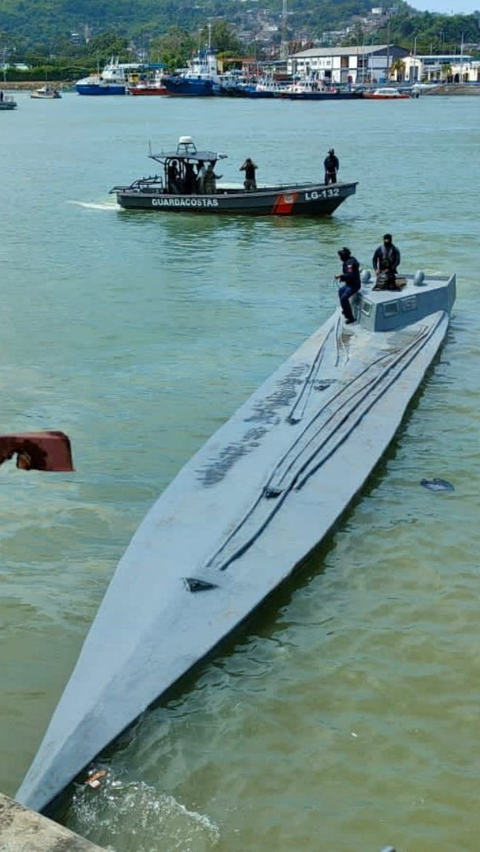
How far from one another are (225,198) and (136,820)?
30.5 meters

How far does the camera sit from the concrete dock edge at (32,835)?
4.96 m

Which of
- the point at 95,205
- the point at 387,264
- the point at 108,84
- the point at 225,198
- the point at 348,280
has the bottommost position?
the point at 95,205

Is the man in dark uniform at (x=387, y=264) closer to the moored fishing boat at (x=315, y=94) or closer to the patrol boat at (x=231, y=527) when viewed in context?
the patrol boat at (x=231, y=527)

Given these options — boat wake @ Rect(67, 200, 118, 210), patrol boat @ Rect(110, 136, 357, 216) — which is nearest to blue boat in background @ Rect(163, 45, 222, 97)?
boat wake @ Rect(67, 200, 118, 210)

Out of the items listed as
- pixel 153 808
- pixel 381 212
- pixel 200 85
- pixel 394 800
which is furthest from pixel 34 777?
pixel 200 85

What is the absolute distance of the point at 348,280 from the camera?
1819 cm

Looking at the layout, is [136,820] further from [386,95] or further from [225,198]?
[386,95]

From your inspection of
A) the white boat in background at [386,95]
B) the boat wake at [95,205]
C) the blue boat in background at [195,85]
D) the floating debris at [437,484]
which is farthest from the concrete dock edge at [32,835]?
the white boat in background at [386,95]

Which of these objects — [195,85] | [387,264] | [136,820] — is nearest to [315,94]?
[195,85]

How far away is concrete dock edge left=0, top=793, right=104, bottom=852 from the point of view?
16.3ft

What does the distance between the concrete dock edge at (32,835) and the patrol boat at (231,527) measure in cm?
175

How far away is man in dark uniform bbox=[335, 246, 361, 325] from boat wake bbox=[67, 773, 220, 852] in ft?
39.2

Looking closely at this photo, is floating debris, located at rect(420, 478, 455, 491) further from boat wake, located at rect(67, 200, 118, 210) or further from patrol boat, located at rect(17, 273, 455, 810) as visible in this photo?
boat wake, located at rect(67, 200, 118, 210)

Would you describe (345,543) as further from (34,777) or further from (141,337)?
(141,337)
